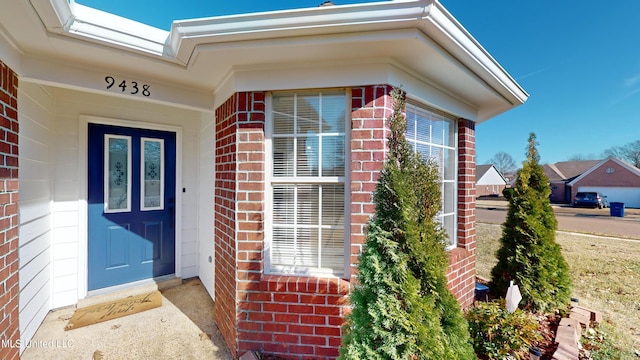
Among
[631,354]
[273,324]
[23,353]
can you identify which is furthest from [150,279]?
[631,354]

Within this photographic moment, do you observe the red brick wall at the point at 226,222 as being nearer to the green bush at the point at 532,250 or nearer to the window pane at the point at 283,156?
the window pane at the point at 283,156

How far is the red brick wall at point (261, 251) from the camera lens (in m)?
2.16

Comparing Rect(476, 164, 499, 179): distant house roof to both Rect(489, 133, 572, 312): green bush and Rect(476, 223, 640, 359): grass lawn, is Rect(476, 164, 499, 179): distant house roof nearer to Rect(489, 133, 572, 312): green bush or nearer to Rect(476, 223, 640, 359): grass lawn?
Rect(476, 223, 640, 359): grass lawn

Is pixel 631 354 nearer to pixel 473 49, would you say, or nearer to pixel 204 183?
pixel 473 49

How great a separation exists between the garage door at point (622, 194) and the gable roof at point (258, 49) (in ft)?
116

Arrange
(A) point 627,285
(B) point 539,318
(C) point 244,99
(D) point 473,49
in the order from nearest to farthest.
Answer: (D) point 473,49 < (C) point 244,99 < (B) point 539,318 < (A) point 627,285

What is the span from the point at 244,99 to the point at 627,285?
6.54 metres

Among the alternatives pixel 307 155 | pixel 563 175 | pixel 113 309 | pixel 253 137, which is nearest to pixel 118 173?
pixel 113 309

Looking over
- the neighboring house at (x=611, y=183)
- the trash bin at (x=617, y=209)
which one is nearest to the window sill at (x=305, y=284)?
the trash bin at (x=617, y=209)

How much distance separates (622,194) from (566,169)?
9531mm

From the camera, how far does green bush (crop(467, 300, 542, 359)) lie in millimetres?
2205

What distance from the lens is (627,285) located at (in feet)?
13.7

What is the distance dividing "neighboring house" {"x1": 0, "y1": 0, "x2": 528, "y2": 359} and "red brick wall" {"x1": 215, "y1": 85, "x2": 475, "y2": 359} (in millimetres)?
13

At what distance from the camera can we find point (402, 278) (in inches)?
62.1
